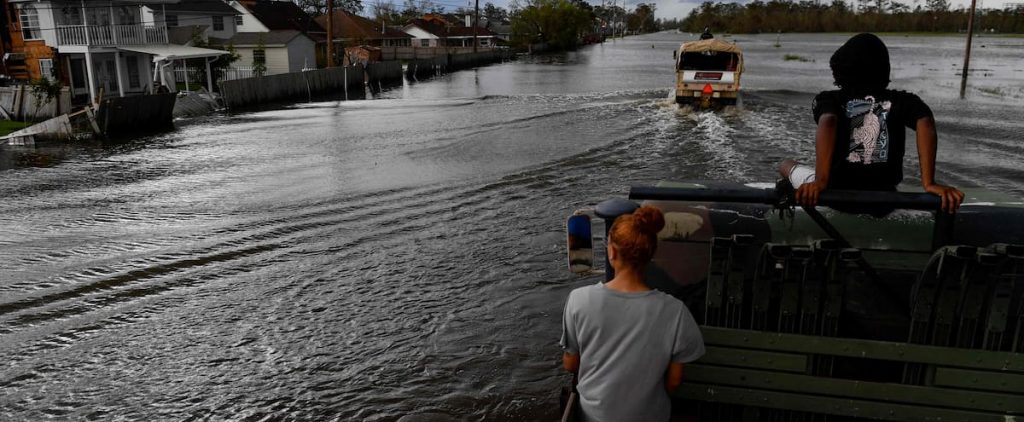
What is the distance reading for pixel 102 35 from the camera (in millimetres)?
32250

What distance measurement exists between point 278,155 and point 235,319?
37.5 ft

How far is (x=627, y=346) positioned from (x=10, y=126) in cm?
2725

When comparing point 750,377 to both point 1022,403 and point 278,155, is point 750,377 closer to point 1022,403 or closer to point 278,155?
point 1022,403

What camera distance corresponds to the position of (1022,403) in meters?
3.43

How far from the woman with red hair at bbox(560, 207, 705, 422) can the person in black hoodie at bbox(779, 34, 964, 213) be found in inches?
60.8

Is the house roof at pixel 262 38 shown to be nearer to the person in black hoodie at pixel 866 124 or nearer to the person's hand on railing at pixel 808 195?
the person in black hoodie at pixel 866 124

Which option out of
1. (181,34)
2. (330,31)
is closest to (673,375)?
(181,34)

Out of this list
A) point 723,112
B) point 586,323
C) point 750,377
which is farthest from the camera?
point 723,112

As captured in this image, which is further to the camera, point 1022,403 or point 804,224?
point 804,224

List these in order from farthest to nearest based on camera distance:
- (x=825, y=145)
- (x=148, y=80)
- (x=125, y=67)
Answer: (x=148, y=80) < (x=125, y=67) < (x=825, y=145)

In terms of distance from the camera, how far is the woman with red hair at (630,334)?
3045 mm

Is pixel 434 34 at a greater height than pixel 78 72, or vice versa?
pixel 434 34

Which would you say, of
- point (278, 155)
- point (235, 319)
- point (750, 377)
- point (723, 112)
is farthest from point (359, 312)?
point (723, 112)

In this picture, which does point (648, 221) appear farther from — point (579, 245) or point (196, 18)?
point (196, 18)
